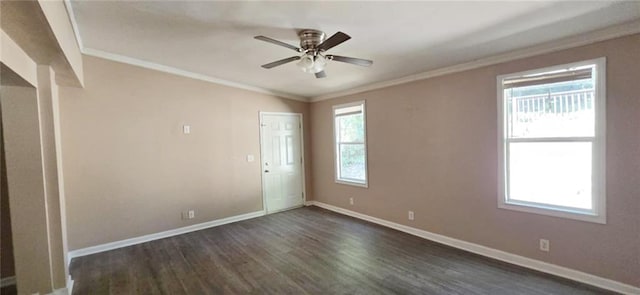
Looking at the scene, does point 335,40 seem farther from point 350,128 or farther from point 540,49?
point 350,128

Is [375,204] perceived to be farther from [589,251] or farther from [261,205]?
[589,251]

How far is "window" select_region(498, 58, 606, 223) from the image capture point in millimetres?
2658

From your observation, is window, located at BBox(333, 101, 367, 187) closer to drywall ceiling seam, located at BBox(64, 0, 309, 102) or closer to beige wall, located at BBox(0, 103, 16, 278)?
drywall ceiling seam, located at BBox(64, 0, 309, 102)

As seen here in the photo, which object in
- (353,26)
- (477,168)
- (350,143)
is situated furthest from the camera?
(350,143)

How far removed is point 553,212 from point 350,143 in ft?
10.2

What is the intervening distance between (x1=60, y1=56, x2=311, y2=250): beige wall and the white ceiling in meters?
0.63

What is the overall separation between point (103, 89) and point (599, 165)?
5.69 metres

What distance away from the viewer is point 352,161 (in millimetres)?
5340

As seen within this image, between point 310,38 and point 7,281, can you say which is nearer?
point 310,38

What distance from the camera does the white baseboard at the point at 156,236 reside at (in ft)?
12.3

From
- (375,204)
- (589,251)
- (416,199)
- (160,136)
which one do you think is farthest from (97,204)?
(589,251)

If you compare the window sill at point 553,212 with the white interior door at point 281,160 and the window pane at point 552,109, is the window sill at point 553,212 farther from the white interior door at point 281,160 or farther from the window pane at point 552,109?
the white interior door at point 281,160

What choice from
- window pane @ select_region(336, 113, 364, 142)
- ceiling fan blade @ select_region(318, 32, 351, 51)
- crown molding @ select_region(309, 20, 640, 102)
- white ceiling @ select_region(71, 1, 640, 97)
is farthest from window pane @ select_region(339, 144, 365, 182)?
ceiling fan blade @ select_region(318, 32, 351, 51)

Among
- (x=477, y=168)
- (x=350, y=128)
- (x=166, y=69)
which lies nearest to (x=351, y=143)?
(x=350, y=128)
